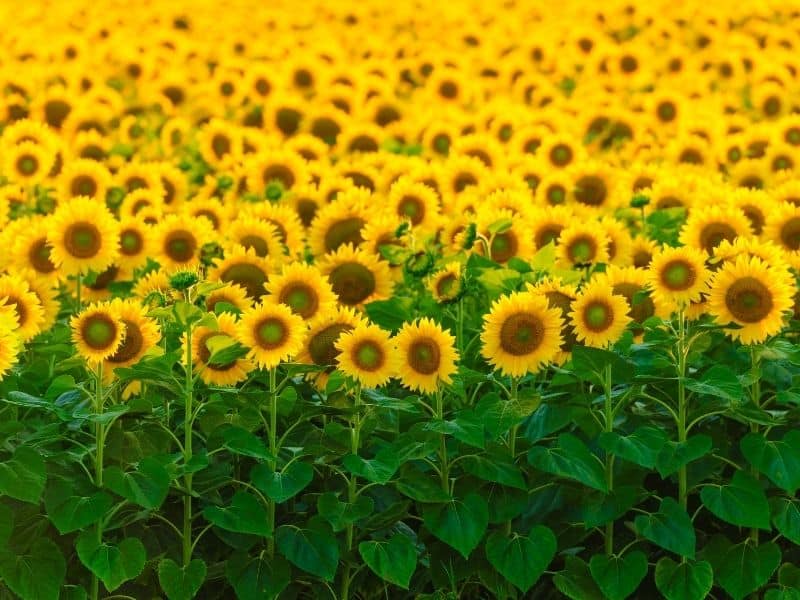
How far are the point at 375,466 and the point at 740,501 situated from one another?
3.76 ft

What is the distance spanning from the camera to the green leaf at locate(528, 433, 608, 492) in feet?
14.8

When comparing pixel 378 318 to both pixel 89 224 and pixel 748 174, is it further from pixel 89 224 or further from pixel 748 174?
pixel 748 174

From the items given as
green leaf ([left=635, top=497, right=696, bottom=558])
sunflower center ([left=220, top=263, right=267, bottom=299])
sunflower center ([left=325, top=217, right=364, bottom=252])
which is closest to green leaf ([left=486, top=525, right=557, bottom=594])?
green leaf ([left=635, top=497, right=696, bottom=558])

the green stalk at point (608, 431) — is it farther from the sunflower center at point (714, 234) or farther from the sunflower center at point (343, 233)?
the sunflower center at point (343, 233)

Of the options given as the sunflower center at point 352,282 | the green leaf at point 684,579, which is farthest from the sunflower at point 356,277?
the green leaf at point 684,579

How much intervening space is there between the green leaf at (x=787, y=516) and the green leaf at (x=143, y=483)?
1.89m

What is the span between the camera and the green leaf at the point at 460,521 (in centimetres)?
448

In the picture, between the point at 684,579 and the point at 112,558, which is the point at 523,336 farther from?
the point at 112,558

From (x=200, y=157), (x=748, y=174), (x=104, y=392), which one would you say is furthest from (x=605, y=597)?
(x=200, y=157)

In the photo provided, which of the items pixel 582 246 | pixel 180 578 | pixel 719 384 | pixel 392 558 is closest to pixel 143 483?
pixel 180 578

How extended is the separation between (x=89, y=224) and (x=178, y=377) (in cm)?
152

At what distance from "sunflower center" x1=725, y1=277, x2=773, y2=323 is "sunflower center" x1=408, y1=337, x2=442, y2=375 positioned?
97cm

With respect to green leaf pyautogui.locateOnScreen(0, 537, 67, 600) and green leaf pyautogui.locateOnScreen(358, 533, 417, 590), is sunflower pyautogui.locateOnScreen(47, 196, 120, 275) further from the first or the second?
green leaf pyautogui.locateOnScreen(358, 533, 417, 590)

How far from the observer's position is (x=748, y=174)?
7824mm
